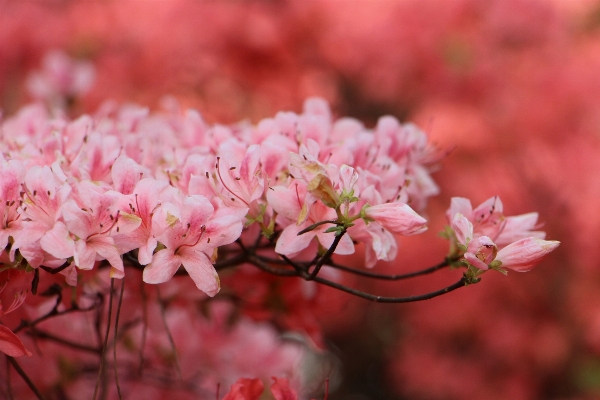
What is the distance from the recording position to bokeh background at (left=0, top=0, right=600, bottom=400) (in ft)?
5.66

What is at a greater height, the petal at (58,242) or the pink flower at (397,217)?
the pink flower at (397,217)

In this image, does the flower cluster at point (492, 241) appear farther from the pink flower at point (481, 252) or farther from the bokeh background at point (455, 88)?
the bokeh background at point (455, 88)

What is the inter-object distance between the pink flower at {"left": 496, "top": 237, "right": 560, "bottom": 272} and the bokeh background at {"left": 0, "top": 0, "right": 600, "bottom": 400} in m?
1.25

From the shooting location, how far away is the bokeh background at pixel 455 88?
67.9 inches

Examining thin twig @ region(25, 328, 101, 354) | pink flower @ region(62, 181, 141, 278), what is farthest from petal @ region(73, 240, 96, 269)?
thin twig @ region(25, 328, 101, 354)

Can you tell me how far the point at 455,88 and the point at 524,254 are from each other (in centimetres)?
156

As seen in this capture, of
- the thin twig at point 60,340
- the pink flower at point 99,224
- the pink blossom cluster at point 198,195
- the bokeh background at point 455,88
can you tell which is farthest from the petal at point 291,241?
the bokeh background at point 455,88

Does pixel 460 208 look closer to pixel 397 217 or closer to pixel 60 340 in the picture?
pixel 397 217

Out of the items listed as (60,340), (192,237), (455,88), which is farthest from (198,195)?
(455,88)

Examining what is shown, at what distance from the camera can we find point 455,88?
1968mm

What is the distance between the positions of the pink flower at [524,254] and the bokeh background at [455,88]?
1.25m

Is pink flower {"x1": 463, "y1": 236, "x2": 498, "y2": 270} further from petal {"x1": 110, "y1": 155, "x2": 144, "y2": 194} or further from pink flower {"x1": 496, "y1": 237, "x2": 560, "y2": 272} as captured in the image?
petal {"x1": 110, "y1": 155, "x2": 144, "y2": 194}

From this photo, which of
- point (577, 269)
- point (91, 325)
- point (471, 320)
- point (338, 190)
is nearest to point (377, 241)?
point (338, 190)

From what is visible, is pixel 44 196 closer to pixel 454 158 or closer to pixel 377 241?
pixel 377 241
